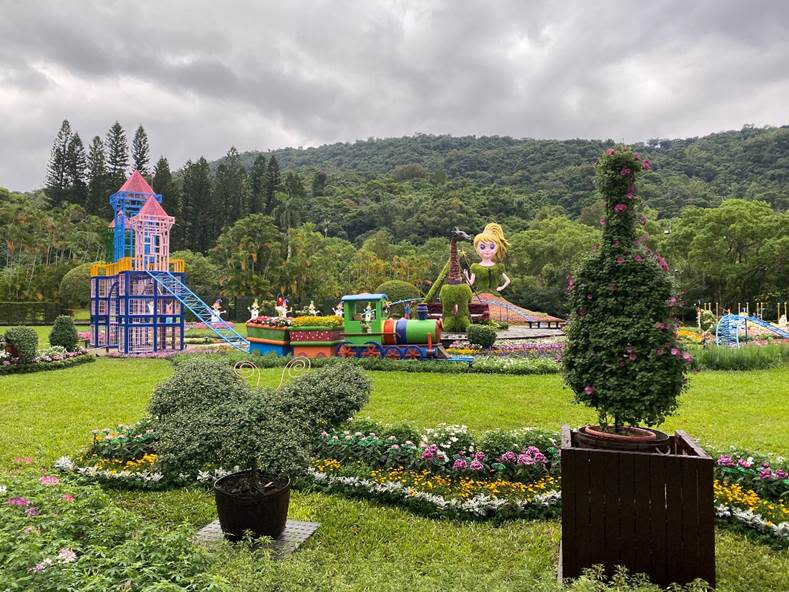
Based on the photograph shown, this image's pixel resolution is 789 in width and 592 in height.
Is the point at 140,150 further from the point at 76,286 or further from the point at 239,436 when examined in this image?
the point at 239,436

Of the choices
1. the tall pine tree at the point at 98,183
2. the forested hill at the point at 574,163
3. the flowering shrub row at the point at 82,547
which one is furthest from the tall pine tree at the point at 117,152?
the flowering shrub row at the point at 82,547

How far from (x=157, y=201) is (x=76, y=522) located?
2006cm

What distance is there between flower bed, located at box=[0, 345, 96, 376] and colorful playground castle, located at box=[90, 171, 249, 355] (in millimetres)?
2367

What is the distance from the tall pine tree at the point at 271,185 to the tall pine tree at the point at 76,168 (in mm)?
18143

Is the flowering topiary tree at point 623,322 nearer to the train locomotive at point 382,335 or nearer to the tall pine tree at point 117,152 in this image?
the train locomotive at point 382,335

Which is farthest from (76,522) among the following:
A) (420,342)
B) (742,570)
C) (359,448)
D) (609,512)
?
(420,342)

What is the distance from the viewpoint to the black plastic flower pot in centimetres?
453

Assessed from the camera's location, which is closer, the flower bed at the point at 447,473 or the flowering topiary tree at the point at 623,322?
the flowering topiary tree at the point at 623,322

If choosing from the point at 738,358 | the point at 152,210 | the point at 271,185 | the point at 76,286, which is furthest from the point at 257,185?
the point at 738,358

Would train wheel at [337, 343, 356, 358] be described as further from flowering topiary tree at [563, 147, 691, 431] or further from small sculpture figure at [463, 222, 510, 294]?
small sculpture figure at [463, 222, 510, 294]

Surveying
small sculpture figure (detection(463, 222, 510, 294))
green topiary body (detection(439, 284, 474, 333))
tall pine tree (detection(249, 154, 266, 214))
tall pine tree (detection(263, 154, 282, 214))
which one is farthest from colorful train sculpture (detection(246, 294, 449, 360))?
tall pine tree (detection(263, 154, 282, 214))

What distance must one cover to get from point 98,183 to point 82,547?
59.9m

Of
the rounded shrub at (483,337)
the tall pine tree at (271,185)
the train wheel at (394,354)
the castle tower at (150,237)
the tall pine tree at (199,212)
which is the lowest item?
the train wheel at (394,354)

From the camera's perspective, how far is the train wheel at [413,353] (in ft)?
52.4
